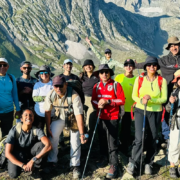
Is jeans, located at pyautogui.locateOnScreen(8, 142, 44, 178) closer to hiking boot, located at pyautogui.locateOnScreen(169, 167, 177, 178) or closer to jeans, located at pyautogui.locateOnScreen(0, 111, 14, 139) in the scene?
jeans, located at pyautogui.locateOnScreen(0, 111, 14, 139)

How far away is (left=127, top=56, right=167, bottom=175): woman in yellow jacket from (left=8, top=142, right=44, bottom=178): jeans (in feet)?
10.9

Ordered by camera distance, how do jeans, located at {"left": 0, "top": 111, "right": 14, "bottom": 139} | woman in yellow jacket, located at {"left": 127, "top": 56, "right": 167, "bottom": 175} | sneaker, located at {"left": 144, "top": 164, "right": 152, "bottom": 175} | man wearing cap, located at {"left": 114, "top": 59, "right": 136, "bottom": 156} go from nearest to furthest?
woman in yellow jacket, located at {"left": 127, "top": 56, "right": 167, "bottom": 175}
sneaker, located at {"left": 144, "top": 164, "right": 152, "bottom": 175}
jeans, located at {"left": 0, "top": 111, "right": 14, "bottom": 139}
man wearing cap, located at {"left": 114, "top": 59, "right": 136, "bottom": 156}

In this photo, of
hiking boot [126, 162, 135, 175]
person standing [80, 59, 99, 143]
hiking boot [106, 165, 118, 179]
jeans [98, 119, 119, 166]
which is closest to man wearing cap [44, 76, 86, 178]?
jeans [98, 119, 119, 166]

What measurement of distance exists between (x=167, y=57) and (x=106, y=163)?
5.45 metres

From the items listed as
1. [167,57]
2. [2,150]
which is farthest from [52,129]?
[167,57]

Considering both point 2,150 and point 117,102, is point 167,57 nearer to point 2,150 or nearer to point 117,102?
point 117,102

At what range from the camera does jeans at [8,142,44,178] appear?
5.79 m

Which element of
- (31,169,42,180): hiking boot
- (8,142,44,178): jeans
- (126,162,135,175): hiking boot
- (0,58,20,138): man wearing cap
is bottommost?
(31,169,42,180): hiking boot

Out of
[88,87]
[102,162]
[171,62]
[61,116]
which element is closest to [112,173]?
[102,162]

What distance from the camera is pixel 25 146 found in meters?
6.04

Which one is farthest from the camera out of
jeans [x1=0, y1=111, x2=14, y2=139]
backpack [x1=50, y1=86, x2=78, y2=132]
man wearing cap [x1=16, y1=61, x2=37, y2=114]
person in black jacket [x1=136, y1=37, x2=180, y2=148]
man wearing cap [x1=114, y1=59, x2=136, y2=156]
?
man wearing cap [x1=16, y1=61, x2=37, y2=114]

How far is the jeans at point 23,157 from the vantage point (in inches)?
228

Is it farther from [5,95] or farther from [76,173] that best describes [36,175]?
[5,95]

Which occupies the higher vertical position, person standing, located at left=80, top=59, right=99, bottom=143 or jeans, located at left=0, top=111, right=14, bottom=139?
person standing, located at left=80, top=59, right=99, bottom=143
